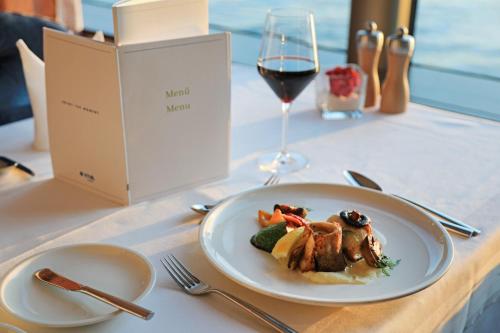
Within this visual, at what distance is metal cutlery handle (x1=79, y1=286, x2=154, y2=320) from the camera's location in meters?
0.62

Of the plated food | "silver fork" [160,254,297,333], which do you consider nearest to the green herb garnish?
the plated food

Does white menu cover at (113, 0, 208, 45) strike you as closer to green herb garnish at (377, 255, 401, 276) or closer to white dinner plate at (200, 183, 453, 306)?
white dinner plate at (200, 183, 453, 306)

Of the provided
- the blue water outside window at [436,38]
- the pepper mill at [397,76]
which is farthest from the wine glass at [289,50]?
the blue water outside window at [436,38]

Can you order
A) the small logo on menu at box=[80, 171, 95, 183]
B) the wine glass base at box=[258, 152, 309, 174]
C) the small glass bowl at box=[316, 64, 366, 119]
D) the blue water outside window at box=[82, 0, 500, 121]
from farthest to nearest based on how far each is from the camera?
the blue water outside window at box=[82, 0, 500, 121] < the small glass bowl at box=[316, 64, 366, 119] < the wine glass base at box=[258, 152, 309, 174] < the small logo on menu at box=[80, 171, 95, 183]

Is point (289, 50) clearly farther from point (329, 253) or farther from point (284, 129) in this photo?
point (329, 253)

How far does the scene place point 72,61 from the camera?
97 centimetres

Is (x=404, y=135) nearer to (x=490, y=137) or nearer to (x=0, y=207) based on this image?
(x=490, y=137)

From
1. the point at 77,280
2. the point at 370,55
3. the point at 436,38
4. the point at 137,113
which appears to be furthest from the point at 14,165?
the point at 436,38

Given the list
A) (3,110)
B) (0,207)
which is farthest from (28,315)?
(3,110)

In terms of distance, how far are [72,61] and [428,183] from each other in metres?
0.66

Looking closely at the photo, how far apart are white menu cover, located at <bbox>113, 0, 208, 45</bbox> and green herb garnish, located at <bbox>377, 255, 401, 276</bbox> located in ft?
1.64

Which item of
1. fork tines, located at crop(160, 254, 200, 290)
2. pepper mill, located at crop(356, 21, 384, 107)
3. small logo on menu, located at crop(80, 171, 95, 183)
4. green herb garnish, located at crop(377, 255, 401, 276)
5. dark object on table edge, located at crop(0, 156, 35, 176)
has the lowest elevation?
fork tines, located at crop(160, 254, 200, 290)

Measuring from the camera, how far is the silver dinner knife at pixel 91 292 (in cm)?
62

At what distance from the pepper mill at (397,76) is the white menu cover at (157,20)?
0.58 meters
